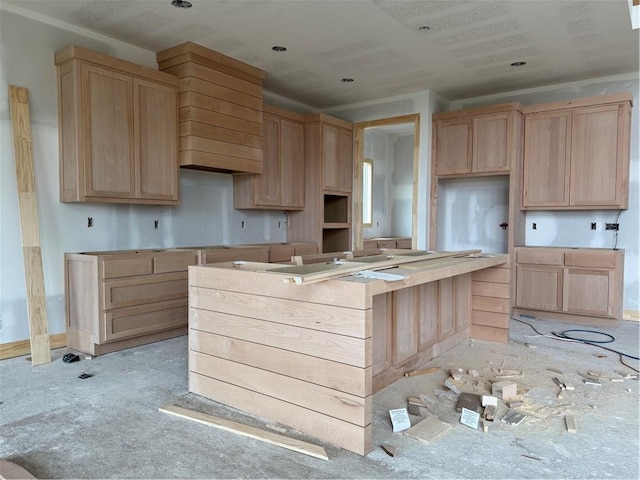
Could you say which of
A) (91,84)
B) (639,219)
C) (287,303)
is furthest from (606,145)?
(91,84)

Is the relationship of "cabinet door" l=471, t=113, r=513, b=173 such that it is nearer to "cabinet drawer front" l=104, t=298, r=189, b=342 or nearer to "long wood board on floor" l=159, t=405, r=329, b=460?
"cabinet drawer front" l=104, t=298, r=189, b=342

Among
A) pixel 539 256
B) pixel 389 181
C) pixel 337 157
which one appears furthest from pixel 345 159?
pixel 539 256

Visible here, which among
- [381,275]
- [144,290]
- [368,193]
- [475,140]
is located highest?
[475,140]

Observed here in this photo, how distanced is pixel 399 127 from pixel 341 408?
6.43 m

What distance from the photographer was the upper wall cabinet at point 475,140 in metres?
5.04

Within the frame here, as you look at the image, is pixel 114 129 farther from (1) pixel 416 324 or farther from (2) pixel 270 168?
(1) pixel 416 324

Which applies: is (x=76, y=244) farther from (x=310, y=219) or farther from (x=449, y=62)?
(x=449, y=62)

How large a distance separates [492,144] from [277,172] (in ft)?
8.30

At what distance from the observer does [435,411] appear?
2453 mm

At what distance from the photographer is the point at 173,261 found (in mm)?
3930

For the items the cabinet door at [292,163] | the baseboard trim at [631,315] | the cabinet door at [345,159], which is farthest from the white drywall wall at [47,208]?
the baseboard trim at [631,315]

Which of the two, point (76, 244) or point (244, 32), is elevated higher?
point (244, 32)

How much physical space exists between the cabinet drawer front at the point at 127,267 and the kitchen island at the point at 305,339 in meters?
1.19

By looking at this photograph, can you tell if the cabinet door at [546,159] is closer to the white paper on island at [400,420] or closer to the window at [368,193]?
the window at [368,193]
